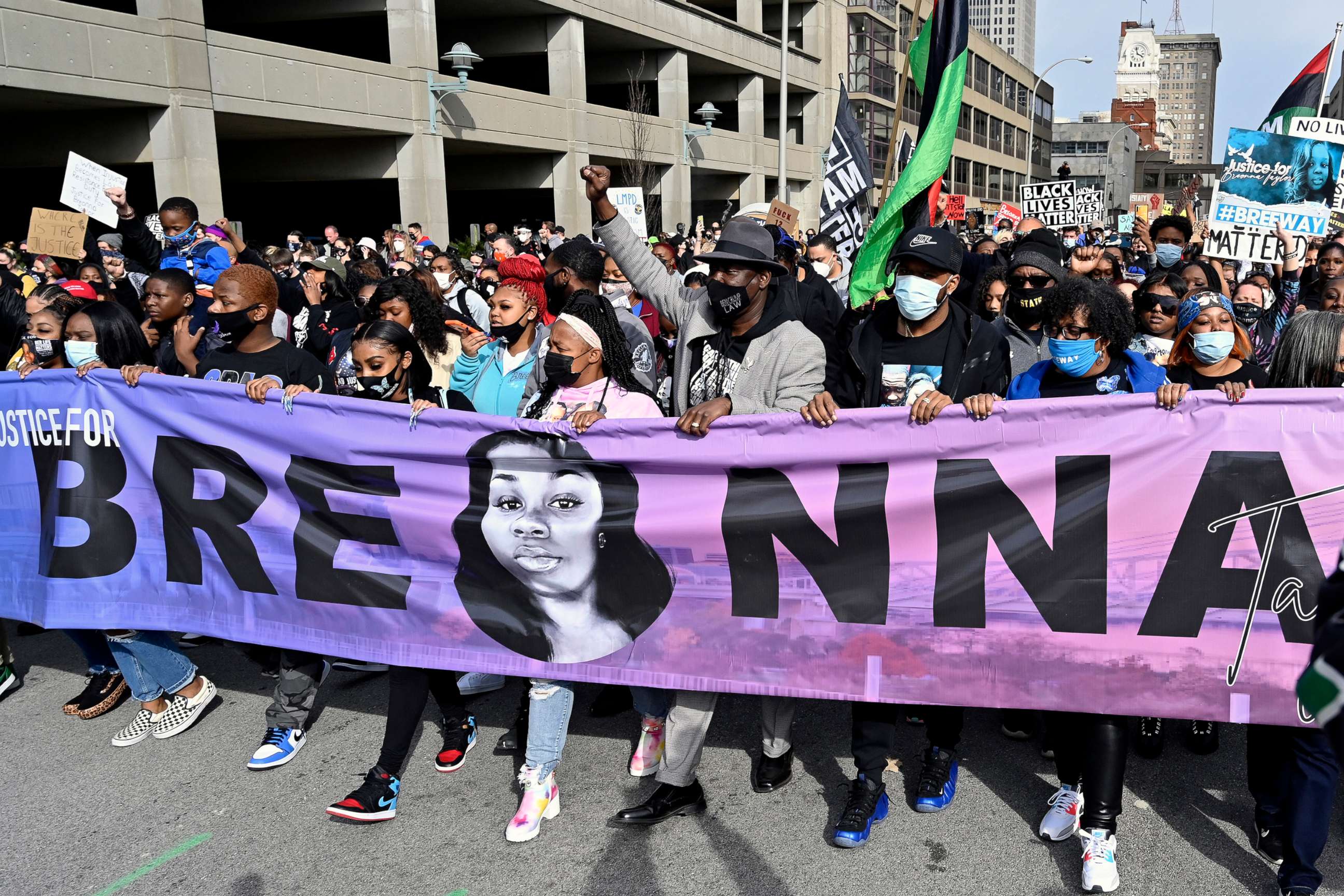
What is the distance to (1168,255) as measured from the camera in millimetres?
8398

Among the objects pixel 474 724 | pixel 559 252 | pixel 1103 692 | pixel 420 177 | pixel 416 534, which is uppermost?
pixel 420 177

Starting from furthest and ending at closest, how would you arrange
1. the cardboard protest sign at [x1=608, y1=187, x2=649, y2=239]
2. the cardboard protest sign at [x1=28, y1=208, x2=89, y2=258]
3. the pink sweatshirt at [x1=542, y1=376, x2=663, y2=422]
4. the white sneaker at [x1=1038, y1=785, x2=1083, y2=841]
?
the cardboard protest sign at [x1=608, y1=187, x2=649, y2=239]
the cardboard protest sign at [x1=28, y1=208, x2=89, y2=258]
the pink sweatshirt at [x1=542, y1=376, x2=663, y2=422]
the white sneaker at [x1=1038, y1=785, x2=1083, y2=841]

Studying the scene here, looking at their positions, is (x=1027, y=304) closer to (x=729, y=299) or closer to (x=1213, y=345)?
(x=1213, y=345)

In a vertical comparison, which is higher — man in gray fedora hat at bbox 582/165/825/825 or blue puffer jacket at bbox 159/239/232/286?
blue puffer jacket at bbox 159/239/232/286

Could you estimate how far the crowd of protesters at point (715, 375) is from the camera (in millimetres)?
3586

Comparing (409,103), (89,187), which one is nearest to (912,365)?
(89,187)

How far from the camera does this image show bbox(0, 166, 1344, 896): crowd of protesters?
3586 millimetres

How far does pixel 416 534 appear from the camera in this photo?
4.26 meters

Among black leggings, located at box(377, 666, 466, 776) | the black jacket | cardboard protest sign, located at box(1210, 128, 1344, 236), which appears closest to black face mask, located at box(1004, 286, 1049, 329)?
the black jacket

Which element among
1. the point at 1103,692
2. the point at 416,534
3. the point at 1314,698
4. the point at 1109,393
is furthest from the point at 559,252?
the point at 1314,698

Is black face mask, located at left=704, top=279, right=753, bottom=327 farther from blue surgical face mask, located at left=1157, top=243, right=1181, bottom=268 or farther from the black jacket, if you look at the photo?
blue surgical face mask, located at left=1157, top=243, right=1181, bottom=268

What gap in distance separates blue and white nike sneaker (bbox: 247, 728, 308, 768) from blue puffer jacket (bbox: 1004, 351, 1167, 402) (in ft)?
10.2

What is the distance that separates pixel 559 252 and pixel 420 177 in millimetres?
18287

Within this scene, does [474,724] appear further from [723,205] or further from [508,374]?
[723,205]
